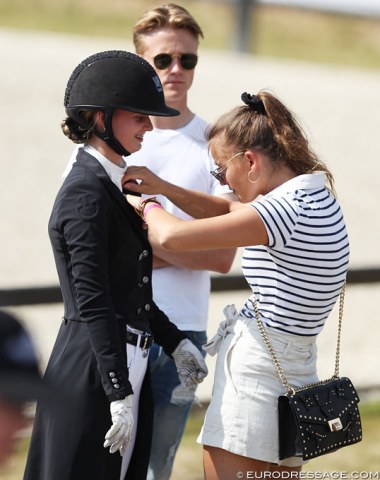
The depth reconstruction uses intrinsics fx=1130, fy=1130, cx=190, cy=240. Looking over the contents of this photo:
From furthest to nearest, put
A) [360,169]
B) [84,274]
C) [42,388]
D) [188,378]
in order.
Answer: [360,169]
[188,378]
[84,274]
[42,388]

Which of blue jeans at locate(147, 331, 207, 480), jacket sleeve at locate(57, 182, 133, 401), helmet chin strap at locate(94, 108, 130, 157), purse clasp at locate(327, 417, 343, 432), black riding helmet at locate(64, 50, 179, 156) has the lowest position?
blue jeans at locate(147, 331, 207, 480)

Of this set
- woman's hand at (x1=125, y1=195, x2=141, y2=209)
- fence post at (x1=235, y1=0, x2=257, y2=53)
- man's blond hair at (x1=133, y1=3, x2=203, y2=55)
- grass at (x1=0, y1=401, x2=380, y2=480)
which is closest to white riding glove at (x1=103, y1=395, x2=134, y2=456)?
woman's hand at (x1=125, y1=195, x2=141, y2=209)

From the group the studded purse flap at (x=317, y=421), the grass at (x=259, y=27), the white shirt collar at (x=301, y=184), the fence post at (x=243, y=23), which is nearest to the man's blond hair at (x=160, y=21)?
the white shirt collar at (x=301, y=184)

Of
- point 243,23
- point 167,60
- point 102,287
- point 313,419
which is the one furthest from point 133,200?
point 243,23

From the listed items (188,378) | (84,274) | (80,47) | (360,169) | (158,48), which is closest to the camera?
(84,274)

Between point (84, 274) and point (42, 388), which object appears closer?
point (42, 388)

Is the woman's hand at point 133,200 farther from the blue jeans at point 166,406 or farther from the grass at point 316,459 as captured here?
the grass at point 316,459

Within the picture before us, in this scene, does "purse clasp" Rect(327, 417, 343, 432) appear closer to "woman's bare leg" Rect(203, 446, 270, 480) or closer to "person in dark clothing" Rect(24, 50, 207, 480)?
"woman's bare leg" Rect(203, 446, 270, 480)

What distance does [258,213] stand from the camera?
3336 millimetres

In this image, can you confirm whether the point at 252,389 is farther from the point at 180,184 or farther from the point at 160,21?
the point at 160,21

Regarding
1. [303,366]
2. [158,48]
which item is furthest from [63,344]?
[158,48]

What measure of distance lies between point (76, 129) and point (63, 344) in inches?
25.9

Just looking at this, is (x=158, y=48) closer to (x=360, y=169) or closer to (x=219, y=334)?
(x=219, y=334)

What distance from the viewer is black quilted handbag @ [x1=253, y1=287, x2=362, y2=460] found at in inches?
133
